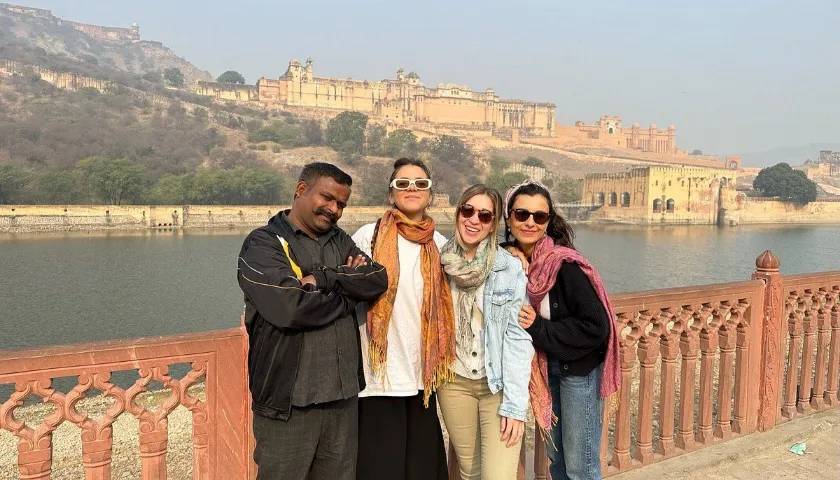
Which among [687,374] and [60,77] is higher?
[60,77]

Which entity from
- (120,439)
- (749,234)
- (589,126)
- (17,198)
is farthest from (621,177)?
(120,439)

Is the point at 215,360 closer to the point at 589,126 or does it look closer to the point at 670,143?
the point at 589,126

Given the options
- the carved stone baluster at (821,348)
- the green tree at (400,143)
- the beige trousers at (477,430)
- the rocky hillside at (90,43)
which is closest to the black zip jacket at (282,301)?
the beige trousers at (477,430)

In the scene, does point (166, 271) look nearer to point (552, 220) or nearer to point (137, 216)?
point (137, 216)

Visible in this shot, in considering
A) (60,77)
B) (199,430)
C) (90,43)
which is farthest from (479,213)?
(90,43)

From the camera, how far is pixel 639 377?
10.8 ft

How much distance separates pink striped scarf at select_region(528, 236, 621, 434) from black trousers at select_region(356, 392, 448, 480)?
408 millimetres

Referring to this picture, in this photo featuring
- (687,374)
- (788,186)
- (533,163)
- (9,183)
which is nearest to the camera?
(687,374)

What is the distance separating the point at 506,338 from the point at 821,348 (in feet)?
8.70

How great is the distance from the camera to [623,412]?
110 inches

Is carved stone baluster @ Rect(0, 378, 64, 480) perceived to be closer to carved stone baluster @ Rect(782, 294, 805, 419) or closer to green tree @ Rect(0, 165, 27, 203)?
carved stone baluster @ Rect(782, 294, 805, 419)

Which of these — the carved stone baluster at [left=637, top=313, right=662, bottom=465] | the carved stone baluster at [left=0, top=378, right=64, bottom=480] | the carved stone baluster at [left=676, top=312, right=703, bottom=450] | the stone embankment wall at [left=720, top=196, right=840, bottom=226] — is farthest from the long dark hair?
the stone embankment wall at [left=720, top=196, right=840, bottom=226]

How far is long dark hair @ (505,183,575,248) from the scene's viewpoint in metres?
2.14

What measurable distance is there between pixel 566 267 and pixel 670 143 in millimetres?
98228
